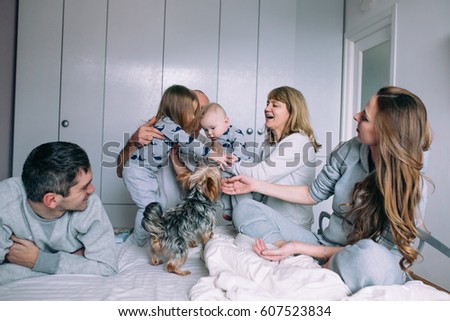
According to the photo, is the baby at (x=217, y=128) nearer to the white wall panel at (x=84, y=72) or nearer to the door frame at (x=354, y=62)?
the white wall panel at (x=84, y=72)

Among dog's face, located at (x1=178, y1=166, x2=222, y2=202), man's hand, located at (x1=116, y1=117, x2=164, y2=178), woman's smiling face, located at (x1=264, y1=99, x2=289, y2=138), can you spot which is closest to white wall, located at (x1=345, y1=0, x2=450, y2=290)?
woman's smiling face, located at (x1=264, y1=99, x2=289, y2=138)

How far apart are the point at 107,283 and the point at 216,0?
310 centimetres

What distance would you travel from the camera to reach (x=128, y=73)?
12.0ft

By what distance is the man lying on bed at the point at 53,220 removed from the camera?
1370mm

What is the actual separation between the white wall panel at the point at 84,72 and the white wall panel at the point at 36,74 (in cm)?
8

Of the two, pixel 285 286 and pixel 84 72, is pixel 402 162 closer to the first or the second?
pixel 285 286

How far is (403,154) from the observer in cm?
141

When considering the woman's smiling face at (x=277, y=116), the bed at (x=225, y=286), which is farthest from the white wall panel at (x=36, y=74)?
the bed at (x=225, y=286)

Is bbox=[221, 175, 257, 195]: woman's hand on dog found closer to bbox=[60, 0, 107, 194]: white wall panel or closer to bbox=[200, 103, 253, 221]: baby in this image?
bbox=[200, 103, 253, 221]: baby

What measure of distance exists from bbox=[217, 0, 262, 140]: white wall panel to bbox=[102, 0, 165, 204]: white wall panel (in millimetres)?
611

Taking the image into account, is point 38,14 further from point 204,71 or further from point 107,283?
point 107,283

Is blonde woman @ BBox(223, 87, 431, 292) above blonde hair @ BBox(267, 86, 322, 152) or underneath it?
underneath

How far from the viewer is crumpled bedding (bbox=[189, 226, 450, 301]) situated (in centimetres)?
119
